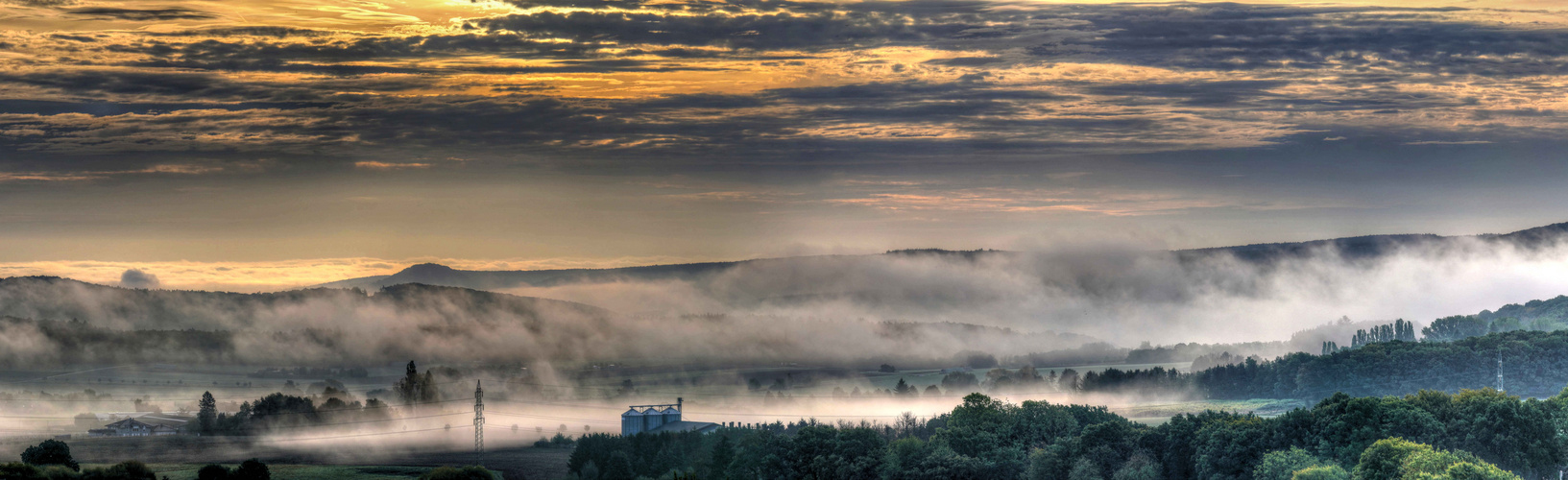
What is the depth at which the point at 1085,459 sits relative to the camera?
4929 inches

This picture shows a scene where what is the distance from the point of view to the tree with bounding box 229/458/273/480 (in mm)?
150000

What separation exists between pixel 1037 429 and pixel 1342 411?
3234cm

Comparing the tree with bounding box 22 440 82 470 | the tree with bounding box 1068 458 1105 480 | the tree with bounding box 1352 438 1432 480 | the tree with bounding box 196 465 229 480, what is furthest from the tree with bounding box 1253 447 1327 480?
the tree with bounding box 22 440 82 470

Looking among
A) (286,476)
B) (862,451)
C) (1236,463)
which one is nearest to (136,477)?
(286,476)

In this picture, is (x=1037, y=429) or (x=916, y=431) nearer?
(x=1037, y=429)

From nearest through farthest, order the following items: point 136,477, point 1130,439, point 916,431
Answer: point 1130,439
point 136,477
point 916,431

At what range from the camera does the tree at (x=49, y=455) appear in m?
166

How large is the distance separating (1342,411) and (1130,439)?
2082cm

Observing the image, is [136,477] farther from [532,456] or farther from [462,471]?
[532,456]

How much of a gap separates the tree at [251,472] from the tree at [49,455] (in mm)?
24980

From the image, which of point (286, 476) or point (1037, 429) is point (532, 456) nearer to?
point (286, 476)

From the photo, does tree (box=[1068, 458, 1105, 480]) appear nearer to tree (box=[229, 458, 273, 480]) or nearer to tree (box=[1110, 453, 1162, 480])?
tree (box=[1110, 453, 1162, 480])

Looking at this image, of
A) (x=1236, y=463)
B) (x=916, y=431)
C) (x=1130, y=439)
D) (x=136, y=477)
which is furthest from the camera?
(x=916, y=431)

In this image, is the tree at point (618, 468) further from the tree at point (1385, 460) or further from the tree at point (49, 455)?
the tree at point (1385, 460)
